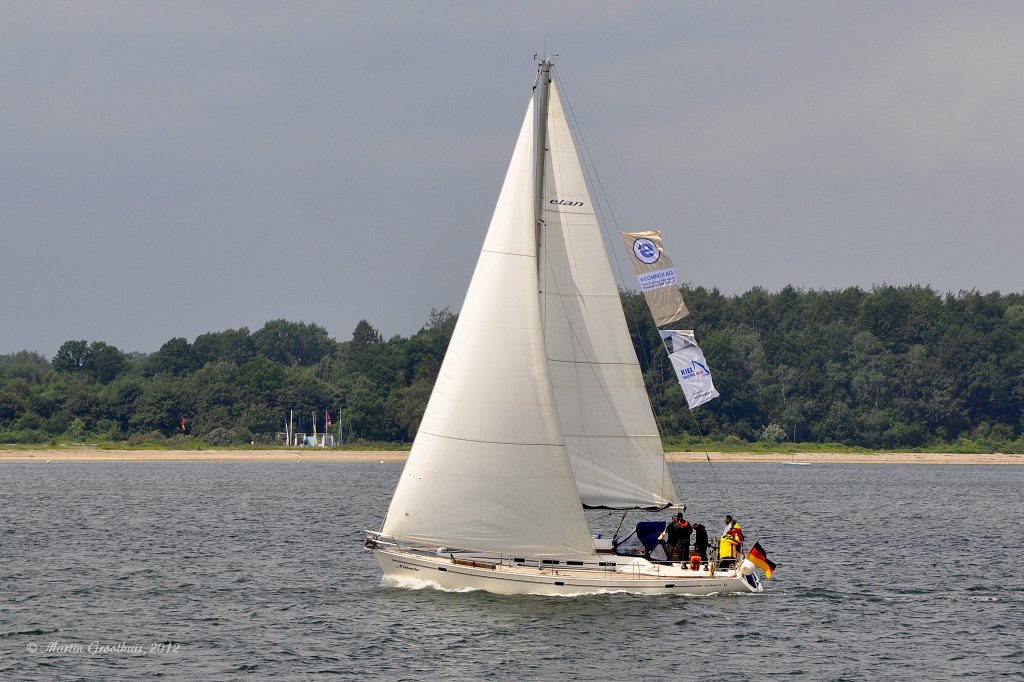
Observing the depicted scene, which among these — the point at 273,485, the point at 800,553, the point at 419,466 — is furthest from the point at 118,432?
the point at 419,466

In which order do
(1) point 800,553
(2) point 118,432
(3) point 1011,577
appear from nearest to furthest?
(3) point 1011,577, (1) point 800,553, (2) point 118,432

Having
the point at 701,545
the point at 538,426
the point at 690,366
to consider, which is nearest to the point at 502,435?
the point at 538,426

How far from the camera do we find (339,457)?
155750 millimetres

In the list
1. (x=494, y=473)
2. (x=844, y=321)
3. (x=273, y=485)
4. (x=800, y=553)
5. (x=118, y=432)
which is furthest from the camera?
(x=844, y=321)

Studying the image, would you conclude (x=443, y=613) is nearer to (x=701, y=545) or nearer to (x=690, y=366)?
(x=701, y=545)

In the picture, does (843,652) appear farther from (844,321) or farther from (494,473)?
(844,321)

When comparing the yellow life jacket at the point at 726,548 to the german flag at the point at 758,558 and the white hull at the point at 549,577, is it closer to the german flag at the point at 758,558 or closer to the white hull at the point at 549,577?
the white hull at the point at 549,577

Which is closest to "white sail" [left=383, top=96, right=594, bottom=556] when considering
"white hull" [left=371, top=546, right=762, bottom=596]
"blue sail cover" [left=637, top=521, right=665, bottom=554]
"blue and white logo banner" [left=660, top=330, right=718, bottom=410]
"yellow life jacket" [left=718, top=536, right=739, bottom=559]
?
"white hull" [left=371, top=546, right=762, bottom=596]

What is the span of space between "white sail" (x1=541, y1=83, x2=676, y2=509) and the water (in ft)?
11.0

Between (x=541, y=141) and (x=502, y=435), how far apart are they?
7789 millimetres

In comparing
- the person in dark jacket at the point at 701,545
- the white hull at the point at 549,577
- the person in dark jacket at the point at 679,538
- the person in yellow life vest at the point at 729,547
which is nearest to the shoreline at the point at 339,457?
the person in yellow life vest at the point at 729,547

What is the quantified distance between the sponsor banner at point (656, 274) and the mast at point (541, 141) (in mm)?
2509

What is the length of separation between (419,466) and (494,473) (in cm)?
203

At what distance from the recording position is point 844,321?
18812 cm
